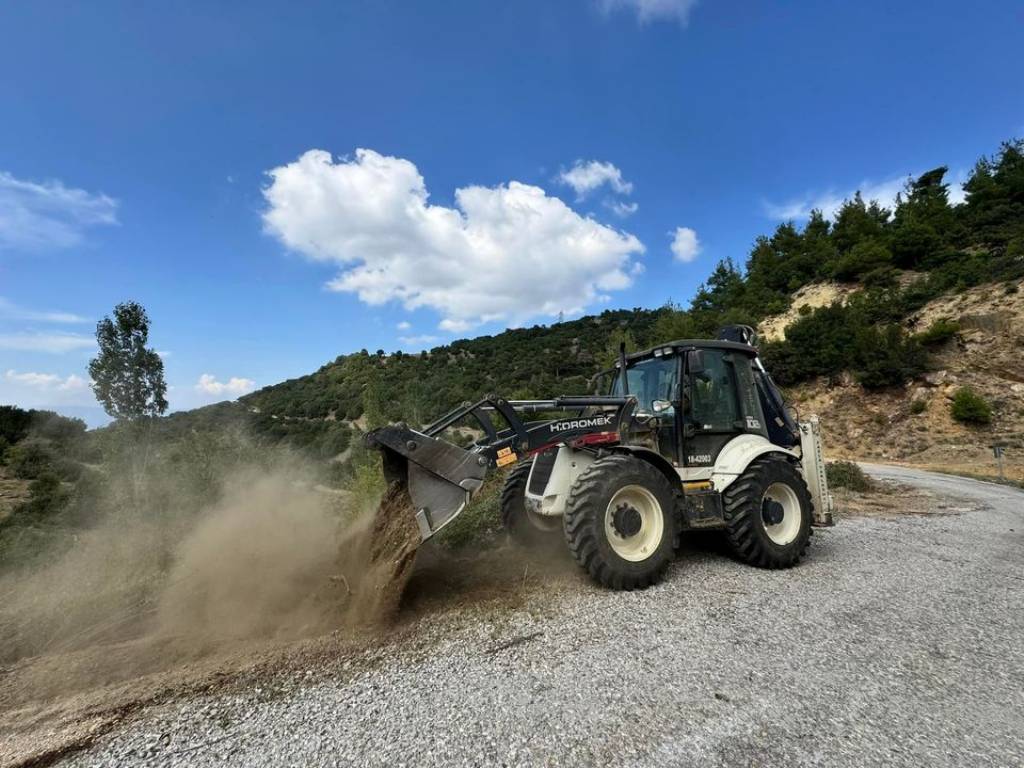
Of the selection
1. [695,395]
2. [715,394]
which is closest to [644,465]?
[695,395]

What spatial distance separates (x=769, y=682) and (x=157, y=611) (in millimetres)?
5306

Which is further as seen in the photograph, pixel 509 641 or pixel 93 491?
pixel 93 491

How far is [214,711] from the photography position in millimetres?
3113

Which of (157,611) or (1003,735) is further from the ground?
(157,611)

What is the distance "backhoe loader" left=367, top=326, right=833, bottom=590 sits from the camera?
15.9ft

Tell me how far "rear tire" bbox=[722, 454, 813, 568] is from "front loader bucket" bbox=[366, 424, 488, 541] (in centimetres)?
295

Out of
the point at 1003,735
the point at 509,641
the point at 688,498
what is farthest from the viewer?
the point at 688,498

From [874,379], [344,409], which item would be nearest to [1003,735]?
[874,379]

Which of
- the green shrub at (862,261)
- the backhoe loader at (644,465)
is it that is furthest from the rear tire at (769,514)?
the green shrub at (862,261)

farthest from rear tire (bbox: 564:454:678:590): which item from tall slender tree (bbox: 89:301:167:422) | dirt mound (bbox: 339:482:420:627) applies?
tall slender tree (bbox: 89:301:167:422)

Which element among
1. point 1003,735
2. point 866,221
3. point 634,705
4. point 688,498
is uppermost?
point 866,221

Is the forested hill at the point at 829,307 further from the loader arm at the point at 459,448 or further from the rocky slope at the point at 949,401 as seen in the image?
the loader arm at the point at 459,448

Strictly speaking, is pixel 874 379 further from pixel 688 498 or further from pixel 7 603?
pixel 7 603

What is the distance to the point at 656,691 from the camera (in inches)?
130
